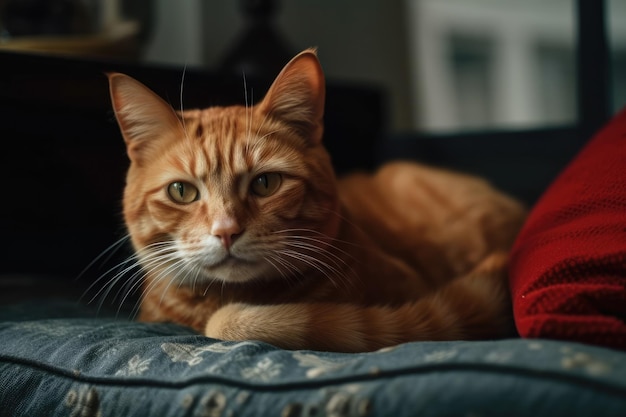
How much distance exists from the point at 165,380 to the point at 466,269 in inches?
34.3

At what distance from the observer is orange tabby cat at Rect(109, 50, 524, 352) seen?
1027 millimetres

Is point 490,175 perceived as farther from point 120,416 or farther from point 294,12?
point 120,416

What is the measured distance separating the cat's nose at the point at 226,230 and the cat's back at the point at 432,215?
16.1 inches

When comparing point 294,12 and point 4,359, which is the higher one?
point 294,12

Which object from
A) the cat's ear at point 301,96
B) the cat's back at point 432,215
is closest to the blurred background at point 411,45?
the cat's back at point 432,215

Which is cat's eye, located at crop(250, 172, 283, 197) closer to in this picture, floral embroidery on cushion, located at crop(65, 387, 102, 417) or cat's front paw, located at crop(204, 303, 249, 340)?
cat's front paw, located at crop(204, 303, 249, 340)

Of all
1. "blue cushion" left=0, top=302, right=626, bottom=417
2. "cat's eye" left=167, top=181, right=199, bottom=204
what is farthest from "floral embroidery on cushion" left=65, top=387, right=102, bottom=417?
"cat's eye" left=167, top=181, right=199, bottom=204

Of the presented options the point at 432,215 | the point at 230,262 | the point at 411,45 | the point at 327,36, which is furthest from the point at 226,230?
the point at 411,45

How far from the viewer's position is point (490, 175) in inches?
86.0

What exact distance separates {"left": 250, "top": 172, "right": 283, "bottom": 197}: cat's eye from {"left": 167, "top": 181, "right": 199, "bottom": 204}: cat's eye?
0.33 feet

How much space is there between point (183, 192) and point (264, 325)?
28 cm

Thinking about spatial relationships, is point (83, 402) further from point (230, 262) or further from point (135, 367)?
point (230, 262)

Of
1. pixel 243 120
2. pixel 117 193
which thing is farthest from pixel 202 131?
pixel 117 193

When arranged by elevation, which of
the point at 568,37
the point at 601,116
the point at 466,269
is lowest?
the point at 466,269
